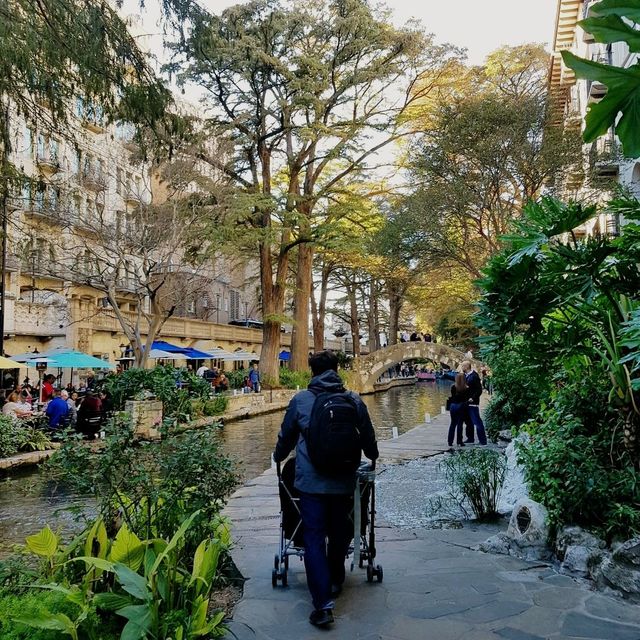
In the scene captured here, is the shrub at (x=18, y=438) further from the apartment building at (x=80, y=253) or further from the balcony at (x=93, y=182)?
the balcony at (x=93, y=182)

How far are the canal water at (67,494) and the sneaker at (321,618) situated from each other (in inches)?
67.0

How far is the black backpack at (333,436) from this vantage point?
380 centimetres

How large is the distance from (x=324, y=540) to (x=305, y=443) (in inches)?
24.3

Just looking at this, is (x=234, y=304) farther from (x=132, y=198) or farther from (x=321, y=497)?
(x=321, y=497)

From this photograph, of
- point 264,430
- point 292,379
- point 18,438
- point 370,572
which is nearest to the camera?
point 370,572

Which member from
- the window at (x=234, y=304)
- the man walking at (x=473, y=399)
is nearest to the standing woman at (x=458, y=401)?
the man walking at (x=473, y=399)

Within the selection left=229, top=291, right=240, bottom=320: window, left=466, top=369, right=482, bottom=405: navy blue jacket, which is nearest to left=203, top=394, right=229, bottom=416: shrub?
left=466, top=369, right=482, bottom=405: navy blue jacket

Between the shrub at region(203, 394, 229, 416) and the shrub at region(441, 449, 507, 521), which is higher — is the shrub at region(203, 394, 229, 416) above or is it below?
above

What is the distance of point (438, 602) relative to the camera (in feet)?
13.3

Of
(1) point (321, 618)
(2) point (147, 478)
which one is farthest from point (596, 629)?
(2) point (147, 478)

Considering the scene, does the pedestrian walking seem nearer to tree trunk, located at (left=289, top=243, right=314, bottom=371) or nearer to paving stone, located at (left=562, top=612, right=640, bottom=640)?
tree trunk, located at (left=289, top=243, right=314, bottom=371)

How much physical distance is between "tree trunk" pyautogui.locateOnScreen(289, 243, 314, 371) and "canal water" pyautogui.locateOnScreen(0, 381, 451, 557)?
5.57 metres

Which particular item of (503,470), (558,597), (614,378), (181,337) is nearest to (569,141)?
(503,470)

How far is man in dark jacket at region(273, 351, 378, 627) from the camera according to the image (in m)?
3.75
